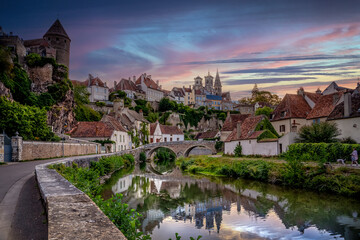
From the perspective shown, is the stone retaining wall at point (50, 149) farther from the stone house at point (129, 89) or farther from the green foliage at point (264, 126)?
the stone house at point (129, 89)

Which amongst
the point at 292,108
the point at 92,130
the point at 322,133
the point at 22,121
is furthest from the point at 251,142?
the point at 92,130

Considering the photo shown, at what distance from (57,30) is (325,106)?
49316mm

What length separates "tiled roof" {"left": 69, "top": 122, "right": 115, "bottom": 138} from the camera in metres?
39.0

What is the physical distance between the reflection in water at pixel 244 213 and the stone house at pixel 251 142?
6.73 metres

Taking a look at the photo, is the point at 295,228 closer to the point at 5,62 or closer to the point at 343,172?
the point at 343,172

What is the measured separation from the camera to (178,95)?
10550 centimetres

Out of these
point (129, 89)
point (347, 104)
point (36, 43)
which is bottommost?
point (347, 104)

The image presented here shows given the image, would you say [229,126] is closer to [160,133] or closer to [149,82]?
[160,133]

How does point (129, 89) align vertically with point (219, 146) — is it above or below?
above

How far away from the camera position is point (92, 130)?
3959cm

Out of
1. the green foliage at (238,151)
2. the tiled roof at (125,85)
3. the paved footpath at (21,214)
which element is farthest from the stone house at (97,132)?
the tiled roof at (125,85)

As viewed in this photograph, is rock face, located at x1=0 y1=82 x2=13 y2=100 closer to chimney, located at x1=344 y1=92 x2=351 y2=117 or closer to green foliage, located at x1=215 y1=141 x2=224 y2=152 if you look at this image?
green foliage, located at x1=215 y1=141 x2=224 y2=152

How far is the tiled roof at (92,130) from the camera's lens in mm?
39031

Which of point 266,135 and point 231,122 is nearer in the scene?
point 266,135
